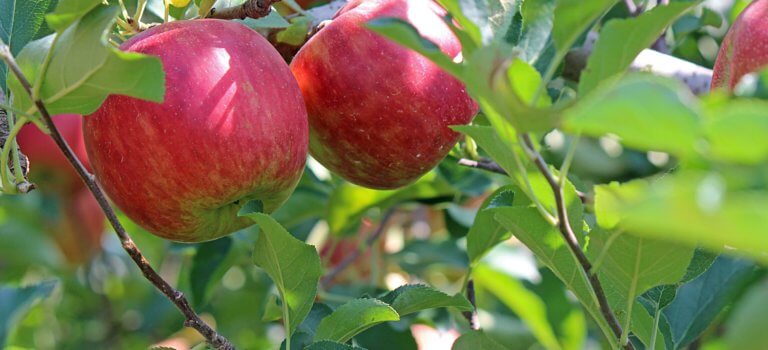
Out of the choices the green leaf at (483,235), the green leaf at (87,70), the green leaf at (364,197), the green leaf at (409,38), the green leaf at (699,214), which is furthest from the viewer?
the green leaf at (364,197)

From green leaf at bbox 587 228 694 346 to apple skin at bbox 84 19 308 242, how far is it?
34 cm

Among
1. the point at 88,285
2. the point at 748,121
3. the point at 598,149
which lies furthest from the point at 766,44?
the point at 88,285

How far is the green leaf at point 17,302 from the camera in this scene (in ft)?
4.10

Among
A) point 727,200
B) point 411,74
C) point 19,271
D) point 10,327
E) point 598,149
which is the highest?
point 727,200

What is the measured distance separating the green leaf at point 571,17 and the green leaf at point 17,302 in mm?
835

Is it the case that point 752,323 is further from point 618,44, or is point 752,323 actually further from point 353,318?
point 353,318

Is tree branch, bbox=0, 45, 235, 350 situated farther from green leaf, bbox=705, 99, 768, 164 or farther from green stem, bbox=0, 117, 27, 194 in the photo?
green leaf, bbox=705, 99, 768, 164

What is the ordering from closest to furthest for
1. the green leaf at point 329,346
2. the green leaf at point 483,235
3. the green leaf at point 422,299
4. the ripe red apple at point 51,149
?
1. the green leaf at point 329,346
2. the green leaf at point 422,299
3. the green leaf at point 483,235
4. the ripe red apple at point 51,149

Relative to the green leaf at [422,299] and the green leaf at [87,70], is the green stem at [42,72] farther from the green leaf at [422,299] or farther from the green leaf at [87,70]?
the green leaf at [422,299]

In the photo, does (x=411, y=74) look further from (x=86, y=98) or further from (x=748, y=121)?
(x=748, y=121)

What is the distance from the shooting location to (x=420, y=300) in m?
1.00

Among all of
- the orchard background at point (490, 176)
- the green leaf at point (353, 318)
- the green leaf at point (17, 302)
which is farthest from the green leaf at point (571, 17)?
the green leaf at point (17, 302)

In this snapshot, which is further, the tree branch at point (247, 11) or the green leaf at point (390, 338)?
the green leaf at point (390, 338)

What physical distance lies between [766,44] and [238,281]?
1769mm
